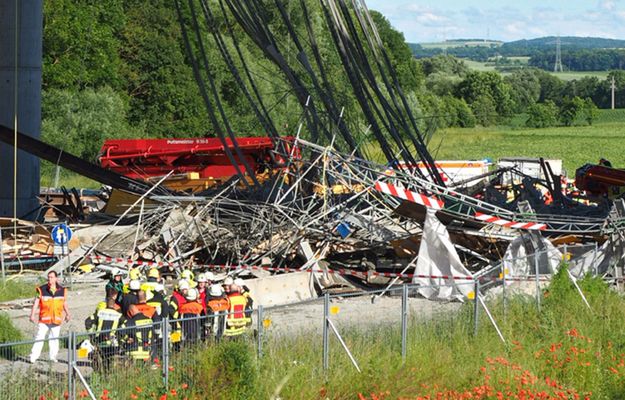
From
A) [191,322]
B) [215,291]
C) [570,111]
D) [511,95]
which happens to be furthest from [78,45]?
[511,95]

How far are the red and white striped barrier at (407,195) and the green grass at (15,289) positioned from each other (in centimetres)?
729

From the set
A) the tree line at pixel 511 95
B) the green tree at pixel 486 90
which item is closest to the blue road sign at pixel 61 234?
the tree line at pixel 511 95

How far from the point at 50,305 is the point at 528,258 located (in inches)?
397

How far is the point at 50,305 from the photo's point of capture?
55.0ft

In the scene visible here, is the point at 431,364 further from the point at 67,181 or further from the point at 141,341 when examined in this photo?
the point at 67,181

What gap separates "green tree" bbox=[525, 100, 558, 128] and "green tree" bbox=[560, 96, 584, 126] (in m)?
1.05

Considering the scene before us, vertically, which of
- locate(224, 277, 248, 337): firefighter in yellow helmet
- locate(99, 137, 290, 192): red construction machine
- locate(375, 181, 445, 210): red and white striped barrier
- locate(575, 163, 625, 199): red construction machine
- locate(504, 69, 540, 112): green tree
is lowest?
locate(224, 277, 248, 337): firefighter in yellow helmet

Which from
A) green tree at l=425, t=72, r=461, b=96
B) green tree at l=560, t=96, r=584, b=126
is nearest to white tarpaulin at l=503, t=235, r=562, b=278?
green tree at l=425, t=72, r=461, b=96

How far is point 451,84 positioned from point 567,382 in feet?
403

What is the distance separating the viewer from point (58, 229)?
77.7 feet

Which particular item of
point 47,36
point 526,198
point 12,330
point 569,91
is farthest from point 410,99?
point 569,91

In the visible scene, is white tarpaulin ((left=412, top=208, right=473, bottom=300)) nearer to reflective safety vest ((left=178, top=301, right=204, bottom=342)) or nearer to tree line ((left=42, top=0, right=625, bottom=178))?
reflective safety vest ((left=178, top=301, right=204, bottom=342))

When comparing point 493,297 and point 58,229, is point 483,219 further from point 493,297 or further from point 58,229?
point 58,229

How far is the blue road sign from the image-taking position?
23.6m
